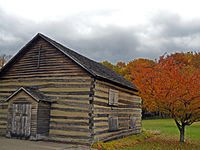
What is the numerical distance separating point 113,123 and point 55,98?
4.94 meters

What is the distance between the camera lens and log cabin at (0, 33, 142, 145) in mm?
14016

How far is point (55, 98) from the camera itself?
596 inches

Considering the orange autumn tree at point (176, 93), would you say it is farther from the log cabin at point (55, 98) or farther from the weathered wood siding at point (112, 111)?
the log cabin at point (55, 98)

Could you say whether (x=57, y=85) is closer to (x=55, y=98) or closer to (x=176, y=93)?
(x=55, y=98)

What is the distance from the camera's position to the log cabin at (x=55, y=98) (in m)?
14.0

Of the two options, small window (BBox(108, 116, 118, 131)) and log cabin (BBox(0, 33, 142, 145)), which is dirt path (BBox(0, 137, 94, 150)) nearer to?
log cabin (BBox(0, 33, 142, 145))

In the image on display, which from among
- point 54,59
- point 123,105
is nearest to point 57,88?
point 54,59

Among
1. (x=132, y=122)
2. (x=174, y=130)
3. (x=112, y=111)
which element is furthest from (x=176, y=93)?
(x=174, y=130)

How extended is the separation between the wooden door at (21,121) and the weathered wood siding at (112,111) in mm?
4453

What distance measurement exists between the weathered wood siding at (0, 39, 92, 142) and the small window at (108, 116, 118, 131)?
2.87 meters

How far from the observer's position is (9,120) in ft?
48.8

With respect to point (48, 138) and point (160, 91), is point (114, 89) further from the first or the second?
point (48, 138)

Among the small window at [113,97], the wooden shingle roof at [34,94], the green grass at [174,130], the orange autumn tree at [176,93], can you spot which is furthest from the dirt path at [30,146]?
the green grass at [174,130]

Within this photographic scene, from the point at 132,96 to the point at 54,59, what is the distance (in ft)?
30.6
